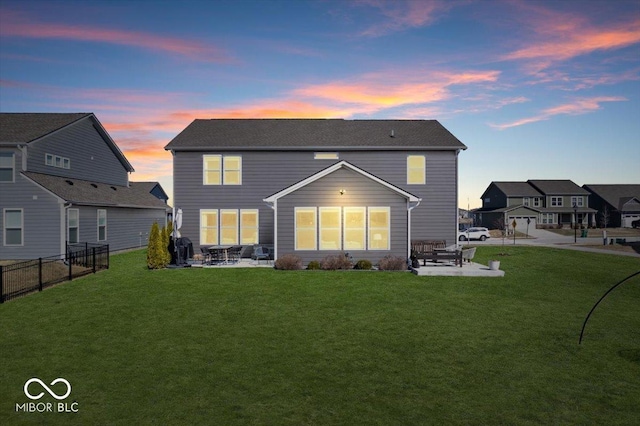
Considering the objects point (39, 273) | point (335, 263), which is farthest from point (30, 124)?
point (335, 263)

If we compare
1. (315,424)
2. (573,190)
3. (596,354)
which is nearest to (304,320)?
(315,424)

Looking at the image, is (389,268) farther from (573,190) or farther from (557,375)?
(573,190)

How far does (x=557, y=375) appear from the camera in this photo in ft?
25.2

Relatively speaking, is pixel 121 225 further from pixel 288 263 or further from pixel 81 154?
pixel 288 263

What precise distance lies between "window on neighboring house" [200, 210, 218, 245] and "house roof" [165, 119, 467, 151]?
3.93 metres

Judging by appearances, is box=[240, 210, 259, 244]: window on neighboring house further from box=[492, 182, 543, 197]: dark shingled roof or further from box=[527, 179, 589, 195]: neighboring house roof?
box=[527, 179, 589, 195]: neighboring house roof

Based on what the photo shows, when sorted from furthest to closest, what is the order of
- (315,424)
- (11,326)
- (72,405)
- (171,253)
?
(171,253) < (11,326) < (72,405) < (315,424)

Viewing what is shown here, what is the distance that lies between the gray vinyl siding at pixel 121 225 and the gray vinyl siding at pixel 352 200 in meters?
13.2

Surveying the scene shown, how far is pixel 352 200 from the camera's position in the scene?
2147 centimetres

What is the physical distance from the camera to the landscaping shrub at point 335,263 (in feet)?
66.4

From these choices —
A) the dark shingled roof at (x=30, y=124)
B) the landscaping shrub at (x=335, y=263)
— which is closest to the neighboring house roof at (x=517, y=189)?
the landscaping shrub at (x=335, y=263)

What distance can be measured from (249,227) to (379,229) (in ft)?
26.4

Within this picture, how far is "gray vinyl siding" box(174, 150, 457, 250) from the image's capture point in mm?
25125

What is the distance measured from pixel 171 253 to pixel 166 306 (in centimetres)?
989
